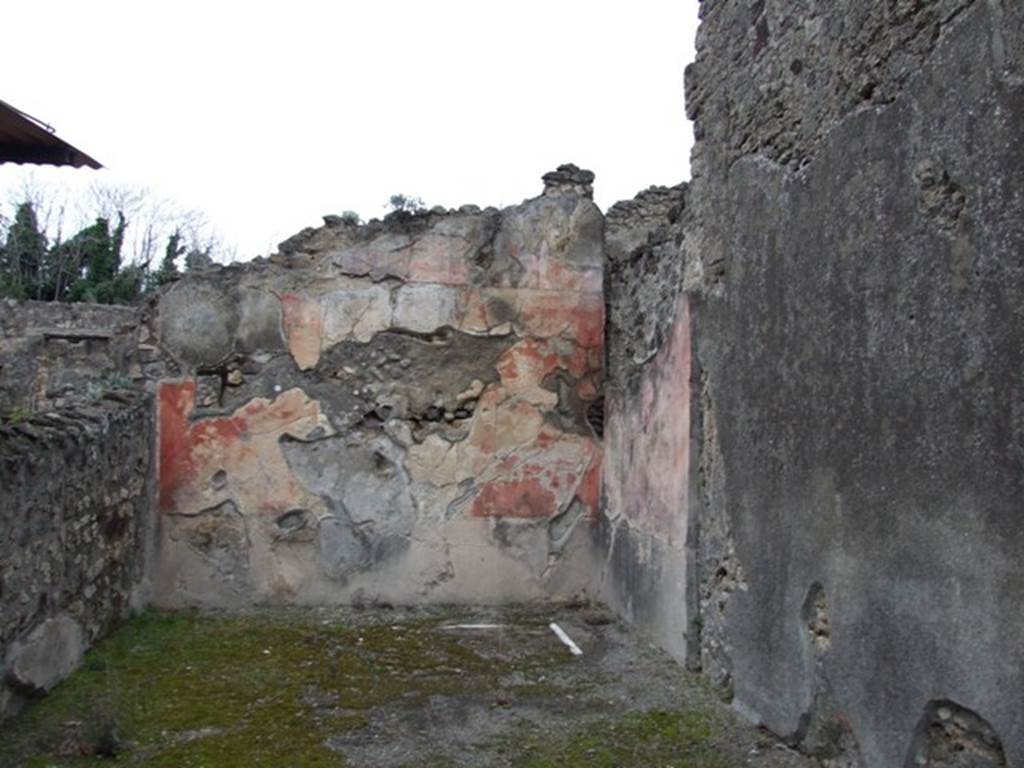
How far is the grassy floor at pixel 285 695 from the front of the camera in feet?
10.8

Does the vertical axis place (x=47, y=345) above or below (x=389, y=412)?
above

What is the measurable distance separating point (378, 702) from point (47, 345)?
9.04 metres

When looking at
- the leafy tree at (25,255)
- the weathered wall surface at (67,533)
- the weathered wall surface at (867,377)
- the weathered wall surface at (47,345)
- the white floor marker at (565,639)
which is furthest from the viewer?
the leafy tree at (25,255)

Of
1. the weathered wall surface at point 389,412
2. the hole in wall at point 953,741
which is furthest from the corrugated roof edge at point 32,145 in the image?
the hole in wall at point 953,741

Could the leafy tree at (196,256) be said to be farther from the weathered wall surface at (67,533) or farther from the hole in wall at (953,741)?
the hole in wall at (953,741)

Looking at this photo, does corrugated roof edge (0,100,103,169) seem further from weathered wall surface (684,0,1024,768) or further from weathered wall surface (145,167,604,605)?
weathered wall surface (684,0,1024,768)

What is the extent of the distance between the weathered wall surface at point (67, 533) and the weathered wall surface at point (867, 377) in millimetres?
2629

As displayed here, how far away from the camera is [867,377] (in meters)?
2.86

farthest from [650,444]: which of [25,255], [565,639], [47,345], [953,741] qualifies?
[25,255]

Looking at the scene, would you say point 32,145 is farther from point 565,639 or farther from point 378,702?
point 565,639

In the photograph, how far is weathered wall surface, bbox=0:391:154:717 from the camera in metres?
3.69

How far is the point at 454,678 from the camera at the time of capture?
4.32 meters

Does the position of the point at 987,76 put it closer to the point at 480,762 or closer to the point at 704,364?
the point at 704,364

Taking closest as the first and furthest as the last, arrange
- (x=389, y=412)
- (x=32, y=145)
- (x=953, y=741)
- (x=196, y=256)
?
(x=953, y=741), (x=32, y=145), (x=389, y=412), (x=196, y=256)
